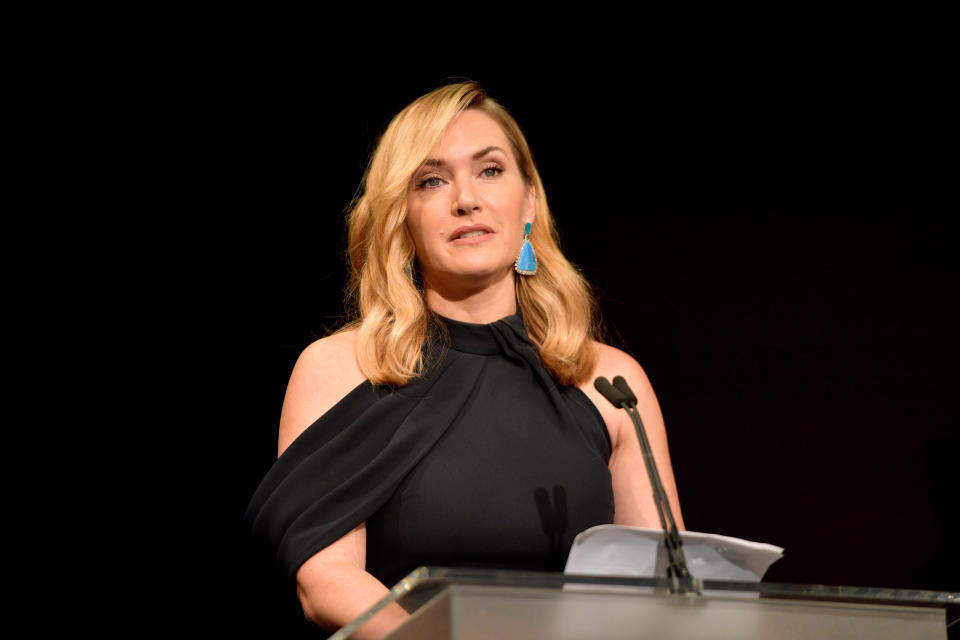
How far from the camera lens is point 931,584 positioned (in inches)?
121

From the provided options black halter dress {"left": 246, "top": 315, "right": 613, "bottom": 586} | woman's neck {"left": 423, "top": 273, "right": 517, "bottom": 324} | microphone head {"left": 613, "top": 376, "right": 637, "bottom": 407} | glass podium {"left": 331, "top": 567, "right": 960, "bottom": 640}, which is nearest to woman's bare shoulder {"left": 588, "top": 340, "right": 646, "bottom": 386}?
black halter dress {"left": 246, "top": 315, "right": 613, "bottom": 586}

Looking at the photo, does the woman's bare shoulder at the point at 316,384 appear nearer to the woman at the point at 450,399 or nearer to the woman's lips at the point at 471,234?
the woman at the point at 450,399

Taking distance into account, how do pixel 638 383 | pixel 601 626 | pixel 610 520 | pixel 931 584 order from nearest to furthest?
pixel 601 626 → pixel 610 520 → pixel 638 383 → pixel 931 584

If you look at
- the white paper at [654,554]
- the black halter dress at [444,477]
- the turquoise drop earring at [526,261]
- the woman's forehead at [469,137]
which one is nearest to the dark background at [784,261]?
the woman's forehead at [469,137]

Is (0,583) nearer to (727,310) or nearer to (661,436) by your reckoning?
(661,436)

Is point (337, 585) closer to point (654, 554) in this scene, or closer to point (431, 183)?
point (654, 554)

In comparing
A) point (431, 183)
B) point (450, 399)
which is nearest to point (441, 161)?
point (431, 183)

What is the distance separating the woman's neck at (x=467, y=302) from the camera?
7.77ft

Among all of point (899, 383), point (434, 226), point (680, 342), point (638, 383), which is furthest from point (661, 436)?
point (899, 383)

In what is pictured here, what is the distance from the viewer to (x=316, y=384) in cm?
217

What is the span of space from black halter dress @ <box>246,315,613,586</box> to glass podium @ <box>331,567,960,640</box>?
0.70 metres

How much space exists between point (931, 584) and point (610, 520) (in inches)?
53.0

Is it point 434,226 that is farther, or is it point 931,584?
point 931,584

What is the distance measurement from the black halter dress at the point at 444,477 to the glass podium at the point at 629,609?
70 cm
